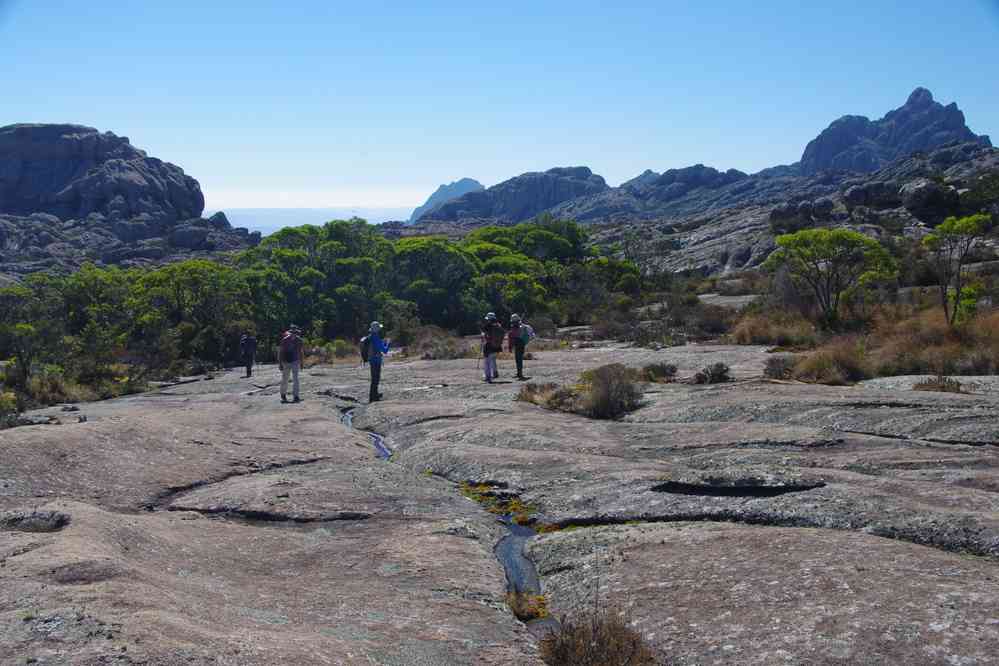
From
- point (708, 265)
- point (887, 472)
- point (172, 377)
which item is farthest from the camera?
point (708, 265)

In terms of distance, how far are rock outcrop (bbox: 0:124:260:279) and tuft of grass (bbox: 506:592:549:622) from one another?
357ft

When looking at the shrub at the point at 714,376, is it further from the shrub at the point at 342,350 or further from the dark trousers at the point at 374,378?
the shrub at the point at 342,350

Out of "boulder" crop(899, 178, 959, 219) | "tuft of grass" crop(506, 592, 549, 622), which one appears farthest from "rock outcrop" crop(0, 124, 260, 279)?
"tuft of grass" crop(506, 592, 549, 622)

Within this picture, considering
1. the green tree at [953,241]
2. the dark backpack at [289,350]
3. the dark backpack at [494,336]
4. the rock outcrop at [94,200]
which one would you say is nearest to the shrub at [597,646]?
the dark backpack at [494,336]

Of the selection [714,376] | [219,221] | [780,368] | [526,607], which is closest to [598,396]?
[714,376]

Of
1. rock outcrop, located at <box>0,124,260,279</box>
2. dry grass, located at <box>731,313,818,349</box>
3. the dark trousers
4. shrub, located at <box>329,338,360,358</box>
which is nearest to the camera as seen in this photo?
the dark trousers

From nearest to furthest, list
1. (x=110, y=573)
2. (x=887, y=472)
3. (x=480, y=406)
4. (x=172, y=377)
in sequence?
1. (x=110, y=573)
2. (x=887, y=472)
3. (x=480, y=406)
4. (x=172, y=377)

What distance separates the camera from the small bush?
13.6 m

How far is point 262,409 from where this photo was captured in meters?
16.3

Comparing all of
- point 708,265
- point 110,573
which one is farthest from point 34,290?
point 708,265

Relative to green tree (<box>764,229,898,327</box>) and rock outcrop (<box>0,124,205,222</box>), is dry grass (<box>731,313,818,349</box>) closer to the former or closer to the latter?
green tree (<box>764,229,898,327</box>)

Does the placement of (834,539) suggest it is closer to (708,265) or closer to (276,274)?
(276,274)

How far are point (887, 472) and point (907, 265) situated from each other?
29.7m

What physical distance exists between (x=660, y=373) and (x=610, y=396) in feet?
13.0
